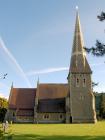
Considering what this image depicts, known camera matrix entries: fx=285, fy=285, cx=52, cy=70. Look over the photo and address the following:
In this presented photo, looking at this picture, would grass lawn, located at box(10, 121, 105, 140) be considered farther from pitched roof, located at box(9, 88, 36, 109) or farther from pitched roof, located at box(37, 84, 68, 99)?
pitched roof, located at box(37, 84, 68, 99)

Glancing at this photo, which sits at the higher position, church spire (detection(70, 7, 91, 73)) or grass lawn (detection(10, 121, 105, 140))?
church spire (detection(70, 7, 91, 73))

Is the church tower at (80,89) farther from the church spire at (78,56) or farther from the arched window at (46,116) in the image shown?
the arched window at (46,116)

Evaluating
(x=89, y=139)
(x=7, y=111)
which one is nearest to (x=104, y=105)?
(x=7, y=111)

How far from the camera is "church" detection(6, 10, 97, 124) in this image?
193 ft

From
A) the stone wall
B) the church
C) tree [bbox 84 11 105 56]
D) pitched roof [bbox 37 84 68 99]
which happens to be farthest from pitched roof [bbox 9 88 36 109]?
tree [bbox 84 11 105 56]

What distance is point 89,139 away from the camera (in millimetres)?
21719

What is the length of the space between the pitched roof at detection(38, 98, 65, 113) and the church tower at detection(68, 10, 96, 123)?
2.67 metres

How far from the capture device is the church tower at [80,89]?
58312 mm

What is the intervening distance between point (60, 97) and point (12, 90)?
451 inches

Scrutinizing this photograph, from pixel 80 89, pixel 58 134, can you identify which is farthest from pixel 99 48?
pixel 80 89

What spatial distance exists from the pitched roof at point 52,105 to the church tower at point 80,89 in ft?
8.75

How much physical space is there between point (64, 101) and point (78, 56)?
10513 mm

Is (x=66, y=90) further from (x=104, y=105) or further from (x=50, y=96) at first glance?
(x=104, y=105)

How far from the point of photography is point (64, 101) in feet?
203
